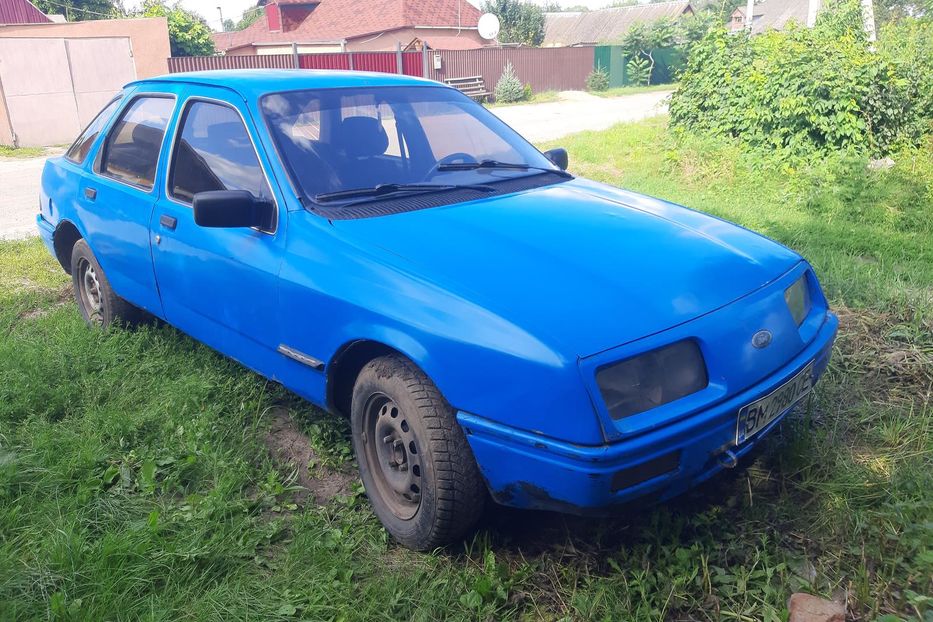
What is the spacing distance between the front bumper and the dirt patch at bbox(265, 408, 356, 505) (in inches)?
38.8

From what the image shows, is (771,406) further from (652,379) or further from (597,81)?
(597,81)

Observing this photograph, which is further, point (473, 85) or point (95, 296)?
point (473, 85)

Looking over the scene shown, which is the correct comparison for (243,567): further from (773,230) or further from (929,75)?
(929,75)

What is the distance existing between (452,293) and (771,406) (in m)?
1.15

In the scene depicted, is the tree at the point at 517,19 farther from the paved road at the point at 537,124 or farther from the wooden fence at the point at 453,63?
the paved road at the point at 537,124

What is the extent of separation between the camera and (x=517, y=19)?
4181 cm

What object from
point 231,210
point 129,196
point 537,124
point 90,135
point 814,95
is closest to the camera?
point 231,210

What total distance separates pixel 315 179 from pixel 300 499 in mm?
1339

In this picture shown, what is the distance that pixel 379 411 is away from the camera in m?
2.88

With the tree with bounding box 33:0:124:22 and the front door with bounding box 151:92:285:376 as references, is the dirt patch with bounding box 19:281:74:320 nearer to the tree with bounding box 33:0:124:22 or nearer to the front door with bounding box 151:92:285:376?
the front door with bounding box 151:92:285:376

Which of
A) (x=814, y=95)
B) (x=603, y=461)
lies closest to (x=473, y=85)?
(x=814, y=95)

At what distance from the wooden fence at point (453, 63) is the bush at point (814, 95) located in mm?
11688

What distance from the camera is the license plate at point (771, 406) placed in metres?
2.52

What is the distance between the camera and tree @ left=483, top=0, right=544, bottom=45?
4166cm
